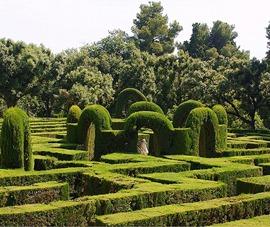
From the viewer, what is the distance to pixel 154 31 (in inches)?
3686

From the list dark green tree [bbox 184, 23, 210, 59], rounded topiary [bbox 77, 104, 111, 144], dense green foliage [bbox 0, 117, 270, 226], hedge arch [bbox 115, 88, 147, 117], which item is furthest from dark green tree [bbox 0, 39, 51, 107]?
dark green tree [bbox 184, 23, 210, 59]

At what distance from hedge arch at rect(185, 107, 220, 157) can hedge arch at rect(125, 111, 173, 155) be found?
4.30 feet

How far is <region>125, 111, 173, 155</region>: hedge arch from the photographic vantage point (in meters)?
25.2

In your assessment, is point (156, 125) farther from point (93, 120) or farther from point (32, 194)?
point (32, 194)

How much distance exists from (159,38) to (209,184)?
79789mm

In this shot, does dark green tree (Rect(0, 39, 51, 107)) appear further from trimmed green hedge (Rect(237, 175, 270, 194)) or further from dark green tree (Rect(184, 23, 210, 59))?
dark green tree (Rect(184, 23, 210, 59))

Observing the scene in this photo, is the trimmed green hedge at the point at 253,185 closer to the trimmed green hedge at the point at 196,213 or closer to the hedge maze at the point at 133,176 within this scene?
the hedge maze at the point at 133,176

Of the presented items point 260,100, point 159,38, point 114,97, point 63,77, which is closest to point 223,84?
point 260,100

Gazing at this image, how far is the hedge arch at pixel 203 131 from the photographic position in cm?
2591

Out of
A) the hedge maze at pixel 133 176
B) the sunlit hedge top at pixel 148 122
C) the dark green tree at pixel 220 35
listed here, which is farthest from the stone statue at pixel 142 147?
the dark green tree at pixel 220 35

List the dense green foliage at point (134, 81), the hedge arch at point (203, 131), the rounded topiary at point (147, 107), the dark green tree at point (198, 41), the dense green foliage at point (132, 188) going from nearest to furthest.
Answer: the dense green foliage at point (132, 188), the hedge arch at point (203, 131), the rounded topiary at point (147, 107), the dense green foliage at point (134, 81), the dark green tree at point (198, 41)

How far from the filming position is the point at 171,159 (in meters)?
22.9

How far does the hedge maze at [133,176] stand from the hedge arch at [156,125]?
0.05 m

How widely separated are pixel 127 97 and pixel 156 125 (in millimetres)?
16798
